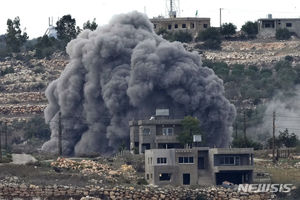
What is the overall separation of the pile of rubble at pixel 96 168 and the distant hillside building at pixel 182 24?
74.8 meters

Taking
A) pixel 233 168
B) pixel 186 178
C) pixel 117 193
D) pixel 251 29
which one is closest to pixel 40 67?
pixel 251 29

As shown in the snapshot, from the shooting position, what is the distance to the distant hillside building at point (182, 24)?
585 ft

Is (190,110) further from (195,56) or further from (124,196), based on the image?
(124,196)

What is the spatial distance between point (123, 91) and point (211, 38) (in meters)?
58.0

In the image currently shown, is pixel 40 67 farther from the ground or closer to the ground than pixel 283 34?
closer to the ground

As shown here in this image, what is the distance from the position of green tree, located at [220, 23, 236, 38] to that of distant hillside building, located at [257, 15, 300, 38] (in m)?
3.42

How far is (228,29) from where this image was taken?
18062 centimetres

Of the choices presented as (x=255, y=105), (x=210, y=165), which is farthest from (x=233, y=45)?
(x=210, y=165)

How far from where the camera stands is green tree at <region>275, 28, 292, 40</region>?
177 metres

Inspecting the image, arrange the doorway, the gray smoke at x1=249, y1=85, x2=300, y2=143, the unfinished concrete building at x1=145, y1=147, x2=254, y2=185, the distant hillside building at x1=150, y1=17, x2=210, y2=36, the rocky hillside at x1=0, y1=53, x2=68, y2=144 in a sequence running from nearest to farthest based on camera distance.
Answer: the unfinished concrete building at x1=145, y1=147, x2=254, y2=185
the doorway
the gray smoke at x1=249, y1=85, x2=300, y2=143
the rocky hillside at x1=0, y1=53, x2=68, y2=144
the distant hillside building at x1=150, y1=17, x2=210, y2=36

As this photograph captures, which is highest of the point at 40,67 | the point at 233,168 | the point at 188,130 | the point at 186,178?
the point at 40,67

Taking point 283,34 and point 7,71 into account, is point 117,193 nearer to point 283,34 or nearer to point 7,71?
point 7,71

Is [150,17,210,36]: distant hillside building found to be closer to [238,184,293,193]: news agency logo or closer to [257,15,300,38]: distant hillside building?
[257,15,300,38]: distant hillside building

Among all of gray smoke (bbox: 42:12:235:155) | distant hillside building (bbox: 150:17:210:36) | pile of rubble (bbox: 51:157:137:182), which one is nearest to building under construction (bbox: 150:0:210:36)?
distant hillside building (bbox: 150:17:210:36)
